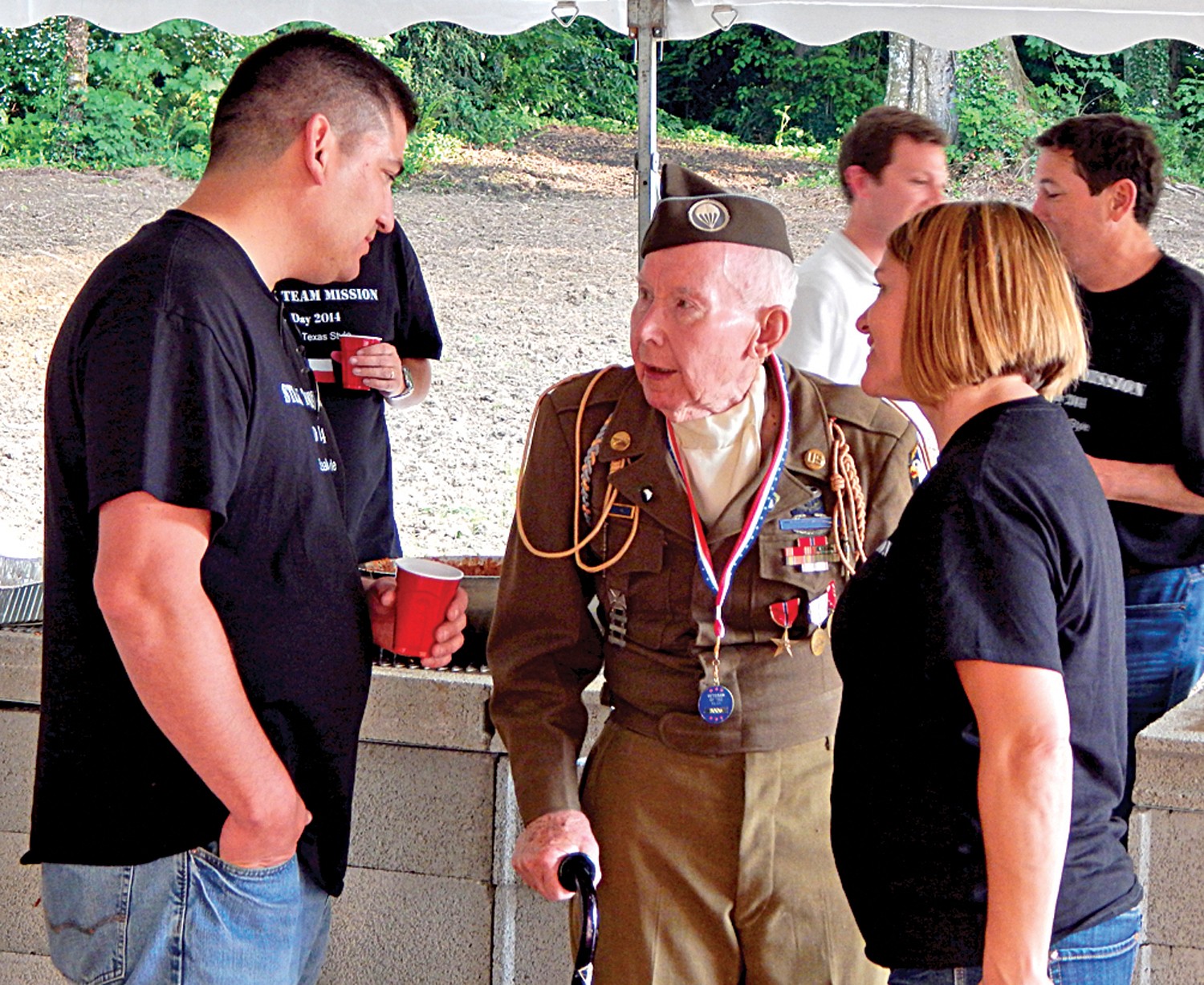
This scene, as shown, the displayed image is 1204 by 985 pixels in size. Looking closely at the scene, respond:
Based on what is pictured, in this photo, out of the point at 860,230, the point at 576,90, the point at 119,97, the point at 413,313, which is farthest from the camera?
the point at 576,90

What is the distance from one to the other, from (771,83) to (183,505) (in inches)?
539

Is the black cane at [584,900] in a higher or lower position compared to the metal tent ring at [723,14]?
lower

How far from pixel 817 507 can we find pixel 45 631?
1.15 metres

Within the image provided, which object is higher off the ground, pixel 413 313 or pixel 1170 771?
pixel 413 313

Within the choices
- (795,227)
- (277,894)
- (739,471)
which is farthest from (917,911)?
(795,227)

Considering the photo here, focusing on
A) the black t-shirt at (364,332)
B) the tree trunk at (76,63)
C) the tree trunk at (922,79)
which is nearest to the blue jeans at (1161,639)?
the black t-shirt at (364,332)

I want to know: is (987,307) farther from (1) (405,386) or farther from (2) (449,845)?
(1) (405,386)

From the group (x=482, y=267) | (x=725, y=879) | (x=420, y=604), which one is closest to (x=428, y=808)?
(x=420, y=604)

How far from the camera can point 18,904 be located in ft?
11.0

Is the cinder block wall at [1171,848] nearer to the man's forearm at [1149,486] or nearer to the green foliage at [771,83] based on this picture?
the man's forearm at [1149,486]

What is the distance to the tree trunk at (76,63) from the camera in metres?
13.2

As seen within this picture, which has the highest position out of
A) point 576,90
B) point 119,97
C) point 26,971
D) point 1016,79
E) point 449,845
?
point 1016,79

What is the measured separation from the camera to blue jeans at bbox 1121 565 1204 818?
9.98ft

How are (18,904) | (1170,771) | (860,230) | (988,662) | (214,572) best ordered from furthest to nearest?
(860,230)
(18,904)
(1170,771)
(214,572)
(988,662)
